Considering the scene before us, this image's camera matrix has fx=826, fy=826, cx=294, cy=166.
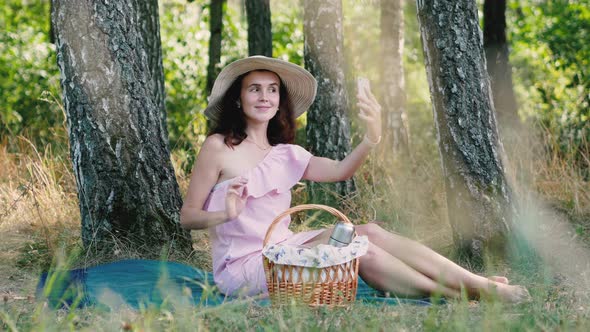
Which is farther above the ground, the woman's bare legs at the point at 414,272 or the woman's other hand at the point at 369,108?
the woman's other hand at the point at 369,108

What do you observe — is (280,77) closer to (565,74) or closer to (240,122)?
(240,122)

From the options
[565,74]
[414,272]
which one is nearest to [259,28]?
[565,74]

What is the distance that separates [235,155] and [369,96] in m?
0.78

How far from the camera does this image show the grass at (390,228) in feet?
10.2

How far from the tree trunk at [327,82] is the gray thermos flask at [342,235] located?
268 cm

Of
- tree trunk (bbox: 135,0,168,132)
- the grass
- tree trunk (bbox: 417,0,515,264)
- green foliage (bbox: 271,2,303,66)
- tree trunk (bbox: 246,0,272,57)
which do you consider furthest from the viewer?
green foliage (bbox: 271,2,303,66)

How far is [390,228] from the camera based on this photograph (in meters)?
5.82

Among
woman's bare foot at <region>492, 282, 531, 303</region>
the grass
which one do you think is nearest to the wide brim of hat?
the grass

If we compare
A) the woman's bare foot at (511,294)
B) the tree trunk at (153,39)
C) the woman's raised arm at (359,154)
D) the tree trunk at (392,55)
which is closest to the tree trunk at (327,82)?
the tree trunk at (153,39)

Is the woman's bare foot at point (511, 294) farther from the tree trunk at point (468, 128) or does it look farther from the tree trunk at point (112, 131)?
the tree trunk at point (112, 131)

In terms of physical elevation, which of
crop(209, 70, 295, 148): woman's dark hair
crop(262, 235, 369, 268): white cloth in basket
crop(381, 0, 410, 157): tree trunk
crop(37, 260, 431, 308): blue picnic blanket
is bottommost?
crop(37, 260, 431, 308): blue picnic blanket

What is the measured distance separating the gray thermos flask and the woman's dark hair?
848 mm

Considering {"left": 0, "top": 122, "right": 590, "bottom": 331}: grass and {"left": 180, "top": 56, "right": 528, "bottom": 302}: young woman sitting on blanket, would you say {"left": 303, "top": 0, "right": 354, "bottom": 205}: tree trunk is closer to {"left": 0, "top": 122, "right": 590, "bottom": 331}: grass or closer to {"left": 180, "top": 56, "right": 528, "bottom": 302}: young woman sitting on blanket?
{"left": 0, "top": 122, "right": 590, "bottom": 331}: grass

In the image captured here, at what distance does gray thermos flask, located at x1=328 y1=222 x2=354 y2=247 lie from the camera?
3645 millimetres
